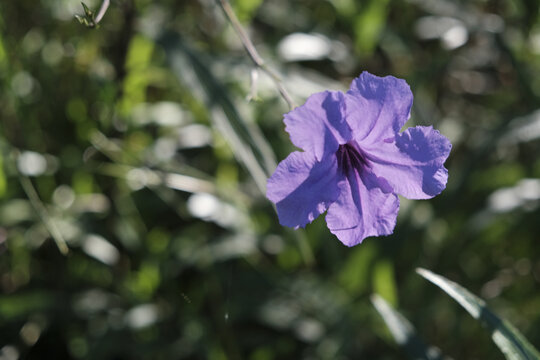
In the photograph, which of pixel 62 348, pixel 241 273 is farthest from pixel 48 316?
pixel 241 273

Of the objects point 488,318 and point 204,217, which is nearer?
point 488,318

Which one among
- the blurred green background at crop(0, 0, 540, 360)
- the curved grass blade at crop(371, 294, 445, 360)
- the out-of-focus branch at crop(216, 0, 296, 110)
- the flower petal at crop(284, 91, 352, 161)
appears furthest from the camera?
the blurred green background at crop(0, 0, 540, 360)

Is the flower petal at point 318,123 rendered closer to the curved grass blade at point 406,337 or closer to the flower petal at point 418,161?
the flower petal at point 418,161

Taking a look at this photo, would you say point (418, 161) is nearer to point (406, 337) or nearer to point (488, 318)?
point (488, 318)

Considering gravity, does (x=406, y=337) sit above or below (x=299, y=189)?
below

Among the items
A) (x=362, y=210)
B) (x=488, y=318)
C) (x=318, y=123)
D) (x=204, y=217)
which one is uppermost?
(x=318, y=123)

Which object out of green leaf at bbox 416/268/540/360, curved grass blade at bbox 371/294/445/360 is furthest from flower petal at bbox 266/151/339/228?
curved grass blade at bbox 371/294/445/360

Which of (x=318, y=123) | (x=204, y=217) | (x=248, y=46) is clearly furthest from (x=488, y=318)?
(x=204, y=217)

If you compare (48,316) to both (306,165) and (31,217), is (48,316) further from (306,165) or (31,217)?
(306,165)

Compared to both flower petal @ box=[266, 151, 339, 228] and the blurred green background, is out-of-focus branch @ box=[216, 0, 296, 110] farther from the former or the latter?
the blurred green background
